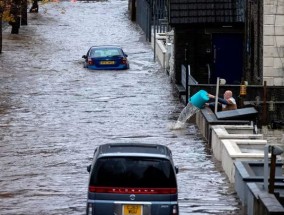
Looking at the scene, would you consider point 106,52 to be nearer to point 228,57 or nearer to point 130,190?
point 228,57

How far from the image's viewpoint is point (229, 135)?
88.0 feet

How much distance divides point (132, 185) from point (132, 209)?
394 mm

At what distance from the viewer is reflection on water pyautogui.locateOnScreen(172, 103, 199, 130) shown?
33.0 m

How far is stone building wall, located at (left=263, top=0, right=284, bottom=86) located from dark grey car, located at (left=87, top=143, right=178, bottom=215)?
16.7 metres

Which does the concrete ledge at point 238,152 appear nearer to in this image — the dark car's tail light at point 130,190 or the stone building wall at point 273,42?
the dark car's tail light at point 130,190

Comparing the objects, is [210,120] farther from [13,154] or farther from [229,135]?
[13,154]

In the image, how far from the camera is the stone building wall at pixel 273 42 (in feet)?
115

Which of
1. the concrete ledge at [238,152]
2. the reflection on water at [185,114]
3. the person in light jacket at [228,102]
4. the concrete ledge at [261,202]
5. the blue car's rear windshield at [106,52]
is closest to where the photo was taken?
the concrete ledge at [261,202]

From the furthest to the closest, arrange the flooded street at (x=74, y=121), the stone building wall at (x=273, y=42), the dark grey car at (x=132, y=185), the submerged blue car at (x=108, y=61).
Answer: the submerged blue car at (x=108, y=61), the stone building wall at (x=273, y=42), the flooded street at (x=74, y=121), the dark grey car at (x=132, y=185)

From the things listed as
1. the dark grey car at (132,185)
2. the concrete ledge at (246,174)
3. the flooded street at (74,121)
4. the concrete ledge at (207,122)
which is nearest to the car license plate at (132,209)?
the dark grey car at (132,185)

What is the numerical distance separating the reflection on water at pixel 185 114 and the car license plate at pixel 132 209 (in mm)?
14175

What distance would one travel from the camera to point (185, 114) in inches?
1310

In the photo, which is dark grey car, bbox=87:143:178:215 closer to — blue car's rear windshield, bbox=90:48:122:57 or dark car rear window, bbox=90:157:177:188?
dark car rear window, bbox=90:157:177:188

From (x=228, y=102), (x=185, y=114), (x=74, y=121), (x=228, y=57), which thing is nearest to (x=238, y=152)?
(x=228, y=102)
